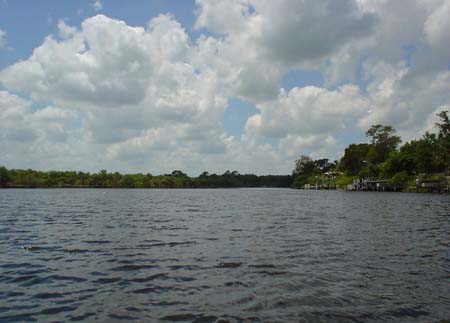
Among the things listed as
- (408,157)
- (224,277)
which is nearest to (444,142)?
(408,157)

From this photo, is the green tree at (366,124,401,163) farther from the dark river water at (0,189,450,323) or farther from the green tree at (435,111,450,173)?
the dark river water at (0,189,450,323)

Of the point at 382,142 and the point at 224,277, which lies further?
the point at 382,142

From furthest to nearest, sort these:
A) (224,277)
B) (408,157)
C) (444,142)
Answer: (408,157), (444,142), (224,277)

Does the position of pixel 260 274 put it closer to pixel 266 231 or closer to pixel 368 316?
pixel 368 316

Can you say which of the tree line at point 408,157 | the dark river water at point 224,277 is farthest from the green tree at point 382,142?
the dark river water at point 224,277

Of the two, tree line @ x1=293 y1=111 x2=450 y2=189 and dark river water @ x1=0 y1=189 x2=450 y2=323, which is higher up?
tree line @ x1=293 y1=111 x2=450 y2=189

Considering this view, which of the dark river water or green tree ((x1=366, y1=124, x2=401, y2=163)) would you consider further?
green tree ((x1=366, y1=124, x2=401, y2=163))

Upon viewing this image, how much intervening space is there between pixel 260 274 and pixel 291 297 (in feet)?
10.4

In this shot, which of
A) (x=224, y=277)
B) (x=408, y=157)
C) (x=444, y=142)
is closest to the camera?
(x=224, y=277)

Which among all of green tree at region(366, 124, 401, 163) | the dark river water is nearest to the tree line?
green tree at region(366, 124, 401, 163)

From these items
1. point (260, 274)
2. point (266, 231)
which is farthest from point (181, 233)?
point (260, 274)

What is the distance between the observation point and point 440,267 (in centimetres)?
1747

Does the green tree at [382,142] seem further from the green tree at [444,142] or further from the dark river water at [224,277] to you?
the dark river water at [224,277]

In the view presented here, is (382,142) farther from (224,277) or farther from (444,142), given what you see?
(224,277)
